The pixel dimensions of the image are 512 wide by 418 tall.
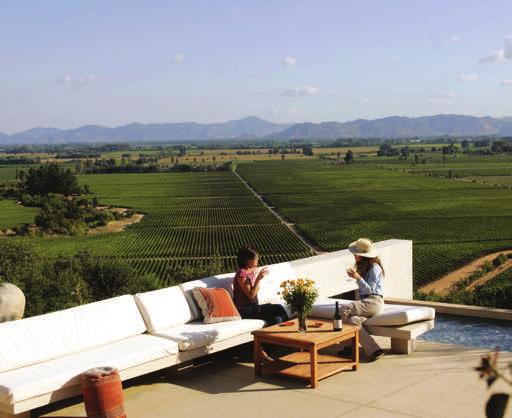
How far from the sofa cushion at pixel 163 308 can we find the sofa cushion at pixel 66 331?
7 cm

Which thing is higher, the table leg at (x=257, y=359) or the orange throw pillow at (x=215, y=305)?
the orange throw pillow at (x=215, y=305)

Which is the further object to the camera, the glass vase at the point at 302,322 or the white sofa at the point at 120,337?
the glass vase at the point at 302,322

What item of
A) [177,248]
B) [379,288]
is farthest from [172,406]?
[177,248]

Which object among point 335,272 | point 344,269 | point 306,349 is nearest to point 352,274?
point 306,349

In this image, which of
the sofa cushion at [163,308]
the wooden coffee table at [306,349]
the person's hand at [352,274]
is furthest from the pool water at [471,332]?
the sofa cushion at [163,308]

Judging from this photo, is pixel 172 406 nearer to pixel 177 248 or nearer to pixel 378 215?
pixel 177 248

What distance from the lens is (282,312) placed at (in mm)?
6957

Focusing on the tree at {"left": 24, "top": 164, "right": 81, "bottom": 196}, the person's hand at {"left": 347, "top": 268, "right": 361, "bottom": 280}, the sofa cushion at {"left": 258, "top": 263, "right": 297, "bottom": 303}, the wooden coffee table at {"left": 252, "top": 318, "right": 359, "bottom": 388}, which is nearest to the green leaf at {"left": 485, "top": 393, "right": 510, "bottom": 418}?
the wooden coffee table at {"left": 252, "top": 318, "right": 359, "bottom": 388}

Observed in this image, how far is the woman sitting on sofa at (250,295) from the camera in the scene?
6.91 m

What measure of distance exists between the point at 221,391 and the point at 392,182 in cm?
10142

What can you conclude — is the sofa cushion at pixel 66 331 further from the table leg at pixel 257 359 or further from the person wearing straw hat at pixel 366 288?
the person wearing straw hat at pixel 366 288

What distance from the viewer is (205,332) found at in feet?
20.6

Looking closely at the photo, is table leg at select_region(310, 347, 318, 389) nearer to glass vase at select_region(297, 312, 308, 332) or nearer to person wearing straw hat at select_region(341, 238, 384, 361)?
glass vase at select_region(297, 312, 308, 332)

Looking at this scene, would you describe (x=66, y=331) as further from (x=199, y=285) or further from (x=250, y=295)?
(x=250, y=295)
